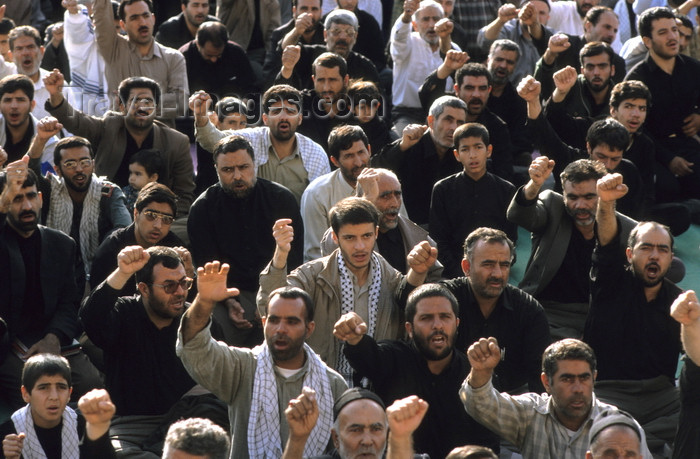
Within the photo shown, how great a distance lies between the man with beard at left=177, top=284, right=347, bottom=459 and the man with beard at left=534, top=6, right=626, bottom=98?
405 centimetres

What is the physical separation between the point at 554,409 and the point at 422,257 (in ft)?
3.42

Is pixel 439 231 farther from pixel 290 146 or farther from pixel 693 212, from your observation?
pixel 693 212

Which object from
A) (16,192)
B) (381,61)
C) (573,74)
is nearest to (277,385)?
(16,192)

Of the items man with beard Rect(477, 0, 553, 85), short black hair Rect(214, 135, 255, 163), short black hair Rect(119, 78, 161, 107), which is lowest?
short black hair Rect(214, 135, 255, 163)

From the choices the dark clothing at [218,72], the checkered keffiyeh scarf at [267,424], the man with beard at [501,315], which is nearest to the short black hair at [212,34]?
the dark clothing at [218,72]

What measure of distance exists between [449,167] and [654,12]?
2133 millimetres

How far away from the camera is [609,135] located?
7.77 metres

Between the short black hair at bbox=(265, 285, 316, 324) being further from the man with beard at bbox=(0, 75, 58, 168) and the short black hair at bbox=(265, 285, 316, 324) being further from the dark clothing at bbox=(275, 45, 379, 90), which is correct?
the dark clothing at bbox=(275, 45, 379, 90)

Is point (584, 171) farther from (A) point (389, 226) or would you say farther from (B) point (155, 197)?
(B) point (155, 197)

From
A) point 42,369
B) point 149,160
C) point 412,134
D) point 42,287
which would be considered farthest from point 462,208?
point 42,369

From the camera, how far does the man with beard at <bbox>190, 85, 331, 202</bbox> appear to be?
8062 millimetres

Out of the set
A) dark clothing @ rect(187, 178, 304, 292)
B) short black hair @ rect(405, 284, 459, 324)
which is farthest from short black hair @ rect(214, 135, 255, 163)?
short black hair @ rect(405, 284, 459, 324)

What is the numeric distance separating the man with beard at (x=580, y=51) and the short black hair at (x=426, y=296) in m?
3.54

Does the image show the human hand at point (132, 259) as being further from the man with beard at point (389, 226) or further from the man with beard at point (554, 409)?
the man with beard at point (554, 409)
